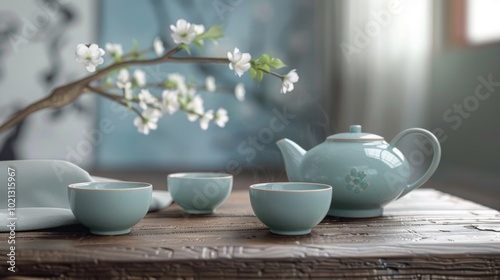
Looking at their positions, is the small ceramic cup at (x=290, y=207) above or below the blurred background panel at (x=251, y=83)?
below

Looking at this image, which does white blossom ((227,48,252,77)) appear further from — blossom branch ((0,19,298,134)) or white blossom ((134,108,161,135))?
white blossom ((134,108,161,135))

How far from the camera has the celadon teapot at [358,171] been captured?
0.88 m

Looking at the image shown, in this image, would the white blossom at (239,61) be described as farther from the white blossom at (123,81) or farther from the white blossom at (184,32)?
the white blossom at (123,81)

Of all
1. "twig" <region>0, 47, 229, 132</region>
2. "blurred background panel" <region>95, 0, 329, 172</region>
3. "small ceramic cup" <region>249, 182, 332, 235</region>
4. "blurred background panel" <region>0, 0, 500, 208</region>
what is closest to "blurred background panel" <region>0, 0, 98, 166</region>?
"blurred background panel" <region>0, 0, 500, 208</region>

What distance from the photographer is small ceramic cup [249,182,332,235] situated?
2.40 ft

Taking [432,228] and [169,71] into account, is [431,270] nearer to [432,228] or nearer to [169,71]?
[432,228]

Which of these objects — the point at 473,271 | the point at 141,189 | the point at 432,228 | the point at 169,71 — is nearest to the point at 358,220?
A: the point at 432,228

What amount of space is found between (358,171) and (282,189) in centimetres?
14

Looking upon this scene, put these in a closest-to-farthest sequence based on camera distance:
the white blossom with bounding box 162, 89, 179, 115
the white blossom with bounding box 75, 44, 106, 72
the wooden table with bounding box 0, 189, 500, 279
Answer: the wooden table with bounding box 0, 189, 500, 279 → the white blossom with bounding box 75, 44, 106, 72 → the white blossom with bounding box 162, 89, 179, 115

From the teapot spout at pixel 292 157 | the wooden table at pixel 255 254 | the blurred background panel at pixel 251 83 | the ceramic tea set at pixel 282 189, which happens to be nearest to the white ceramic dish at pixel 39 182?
the ceramic tea set at pixel 282 189

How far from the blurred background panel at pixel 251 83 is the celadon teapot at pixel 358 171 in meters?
1.87

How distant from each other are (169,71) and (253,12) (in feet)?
1.85

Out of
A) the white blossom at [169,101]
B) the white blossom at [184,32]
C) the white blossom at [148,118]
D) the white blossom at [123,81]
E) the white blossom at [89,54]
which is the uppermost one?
the white blossom at [184,32]

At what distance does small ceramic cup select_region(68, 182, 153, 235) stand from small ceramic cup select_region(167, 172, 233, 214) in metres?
0.17
